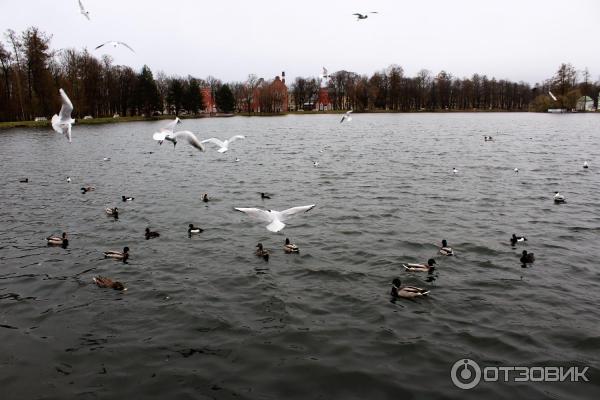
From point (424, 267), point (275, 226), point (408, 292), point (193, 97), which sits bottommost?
point (408, 292)

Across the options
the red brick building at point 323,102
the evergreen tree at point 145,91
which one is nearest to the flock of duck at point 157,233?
the evergreen tree at point 145,91

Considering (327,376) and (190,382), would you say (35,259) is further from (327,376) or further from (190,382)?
(327,376)

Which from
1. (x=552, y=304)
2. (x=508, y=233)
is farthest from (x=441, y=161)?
(x=552, y=304)

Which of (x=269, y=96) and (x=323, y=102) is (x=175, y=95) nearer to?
(x=269, y=96)

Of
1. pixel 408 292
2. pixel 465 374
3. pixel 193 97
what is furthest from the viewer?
pixel 193 97

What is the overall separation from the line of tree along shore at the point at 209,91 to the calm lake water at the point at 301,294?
16.4m

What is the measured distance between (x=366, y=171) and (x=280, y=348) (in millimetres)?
21425

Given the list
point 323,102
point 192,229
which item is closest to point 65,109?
point 192,229

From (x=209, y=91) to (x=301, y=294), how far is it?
161 metres

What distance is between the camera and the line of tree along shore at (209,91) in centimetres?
7562

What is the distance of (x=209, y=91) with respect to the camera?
16275 centimetres

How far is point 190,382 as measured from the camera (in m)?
7.94

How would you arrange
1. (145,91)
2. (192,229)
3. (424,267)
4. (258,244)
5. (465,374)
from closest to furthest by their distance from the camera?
(465,374) → (424,267) → (258,244) → (192,229) → (145,91)

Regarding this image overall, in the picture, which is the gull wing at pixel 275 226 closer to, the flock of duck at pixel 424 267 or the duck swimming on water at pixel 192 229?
the flock of duck at pixel 424 267
